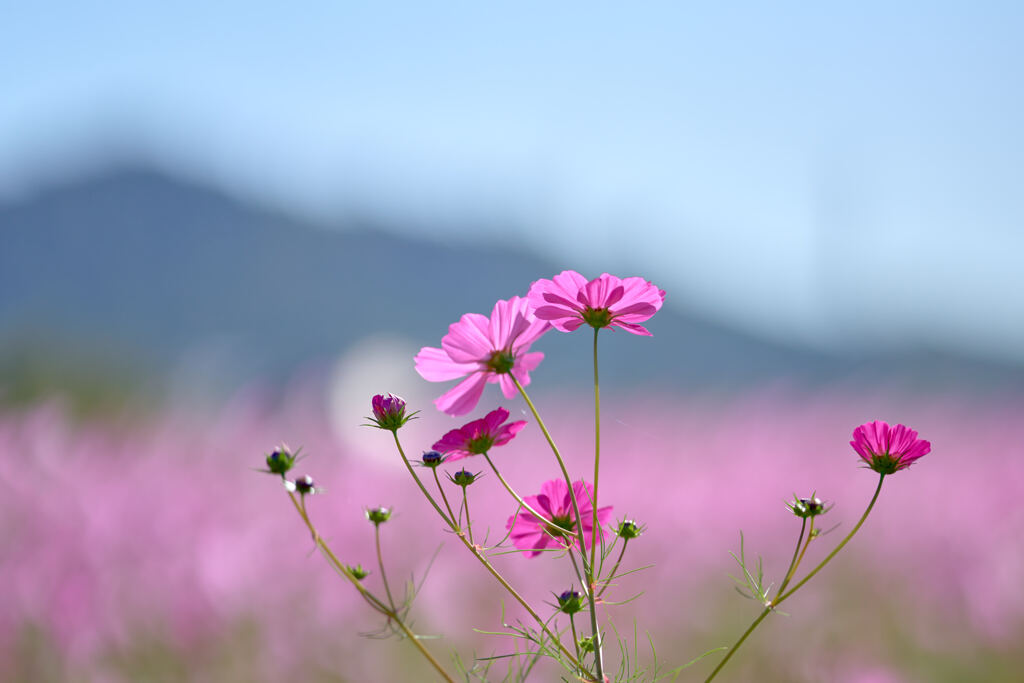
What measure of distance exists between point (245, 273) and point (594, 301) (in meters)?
56.9

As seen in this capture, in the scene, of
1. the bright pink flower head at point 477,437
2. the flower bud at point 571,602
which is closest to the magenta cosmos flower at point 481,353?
the bright pink flower head at point 477,437

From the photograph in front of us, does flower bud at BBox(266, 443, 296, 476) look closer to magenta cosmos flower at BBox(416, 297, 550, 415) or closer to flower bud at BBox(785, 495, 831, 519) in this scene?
magenta cosmos flower at BBox(416, 297, 550, 415)

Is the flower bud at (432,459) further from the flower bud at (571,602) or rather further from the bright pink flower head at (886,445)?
the bright pink flower head at (886,445)

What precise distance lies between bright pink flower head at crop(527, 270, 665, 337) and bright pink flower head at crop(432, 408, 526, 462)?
0.23 ft

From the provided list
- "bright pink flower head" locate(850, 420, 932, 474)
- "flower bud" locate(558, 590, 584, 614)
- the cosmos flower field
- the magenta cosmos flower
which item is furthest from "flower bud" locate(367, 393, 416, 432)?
the cosmos flower field

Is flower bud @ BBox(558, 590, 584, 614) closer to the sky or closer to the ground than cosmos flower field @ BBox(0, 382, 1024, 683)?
closer to the ground

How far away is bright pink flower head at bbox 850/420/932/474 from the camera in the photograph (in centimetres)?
45

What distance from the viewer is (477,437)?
0.47 metres

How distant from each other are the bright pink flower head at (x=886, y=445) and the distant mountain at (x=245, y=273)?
40100 millimetres

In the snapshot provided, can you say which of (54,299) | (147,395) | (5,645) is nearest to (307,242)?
(54,299)

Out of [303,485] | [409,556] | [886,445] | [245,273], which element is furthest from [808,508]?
[245,273]

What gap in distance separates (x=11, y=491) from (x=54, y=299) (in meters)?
47.0

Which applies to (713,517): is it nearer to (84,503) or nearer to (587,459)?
(587,459)

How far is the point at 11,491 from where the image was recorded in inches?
75.7
